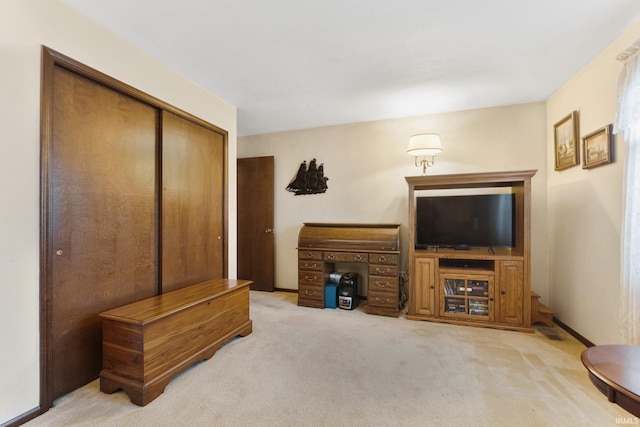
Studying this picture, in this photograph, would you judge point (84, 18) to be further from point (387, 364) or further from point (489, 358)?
point (489, 358)

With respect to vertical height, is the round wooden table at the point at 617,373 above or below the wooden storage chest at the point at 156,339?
above

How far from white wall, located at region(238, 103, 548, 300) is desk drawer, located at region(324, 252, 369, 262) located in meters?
0.66

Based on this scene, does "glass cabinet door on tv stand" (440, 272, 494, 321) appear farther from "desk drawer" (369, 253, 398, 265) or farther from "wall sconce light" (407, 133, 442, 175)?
"wall sconce light" (407, 133, 442, 175)

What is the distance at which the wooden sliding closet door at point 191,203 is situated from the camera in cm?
260

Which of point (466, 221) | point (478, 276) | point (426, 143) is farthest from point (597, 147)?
point (478, 276)

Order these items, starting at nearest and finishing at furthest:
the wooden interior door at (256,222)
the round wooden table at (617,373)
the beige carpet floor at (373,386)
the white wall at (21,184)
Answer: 1. the round wooden table at (617,373)
2. the white wall at (21,184)
3. the beige carpet floor at (373,386)
4. the wooden interior door at (256,222)

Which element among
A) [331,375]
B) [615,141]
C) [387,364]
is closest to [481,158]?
[615,141]

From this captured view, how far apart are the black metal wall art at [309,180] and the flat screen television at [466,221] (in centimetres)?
148

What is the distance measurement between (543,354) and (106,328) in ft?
11.3

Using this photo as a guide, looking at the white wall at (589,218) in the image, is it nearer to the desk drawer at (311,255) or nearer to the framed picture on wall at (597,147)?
the framed picture on wall at (597,147)

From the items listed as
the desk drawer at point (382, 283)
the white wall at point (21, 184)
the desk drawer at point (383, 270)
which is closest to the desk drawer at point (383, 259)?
the desk drawer at point (383, 270)

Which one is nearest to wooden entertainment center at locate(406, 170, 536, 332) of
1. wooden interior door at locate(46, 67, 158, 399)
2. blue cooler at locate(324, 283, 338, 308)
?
blue cooler at locate(324, 283, 338, 308)

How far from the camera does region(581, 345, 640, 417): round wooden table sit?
33.9 inches

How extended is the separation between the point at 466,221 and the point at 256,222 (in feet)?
9.97
